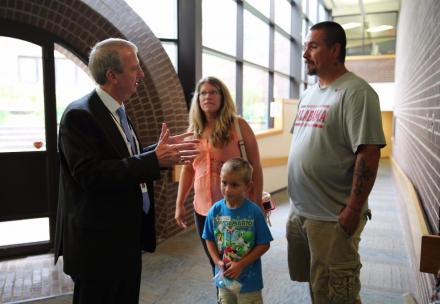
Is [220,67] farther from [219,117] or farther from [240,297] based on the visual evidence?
[240,297]

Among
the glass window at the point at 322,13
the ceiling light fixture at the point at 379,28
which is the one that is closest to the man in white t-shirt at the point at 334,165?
the glass window at the point at 322,13

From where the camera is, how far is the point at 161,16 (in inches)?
181

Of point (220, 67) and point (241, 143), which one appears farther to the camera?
point (220, 67)

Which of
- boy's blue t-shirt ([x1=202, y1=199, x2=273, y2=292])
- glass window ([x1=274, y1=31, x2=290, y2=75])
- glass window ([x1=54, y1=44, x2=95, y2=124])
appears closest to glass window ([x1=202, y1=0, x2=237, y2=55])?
glass window ([x1=54, y1=44, x2=95, y2=124])

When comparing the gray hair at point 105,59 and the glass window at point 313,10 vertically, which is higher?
the glass window at point 313,10

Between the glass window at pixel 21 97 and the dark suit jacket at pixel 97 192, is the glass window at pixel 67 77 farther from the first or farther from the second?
the dark suit jacket at pixel 97 192

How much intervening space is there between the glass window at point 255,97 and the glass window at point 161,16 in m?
2.34

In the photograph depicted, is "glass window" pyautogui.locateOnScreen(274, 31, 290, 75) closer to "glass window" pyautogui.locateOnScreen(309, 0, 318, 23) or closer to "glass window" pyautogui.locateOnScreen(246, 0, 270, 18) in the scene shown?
"glass window" pyautogui.locateOnScreen(246, 0, 270, 18)

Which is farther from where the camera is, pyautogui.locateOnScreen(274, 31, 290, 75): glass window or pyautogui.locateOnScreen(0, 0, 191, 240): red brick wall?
pyautogui.locateOnScreen(274, 31, 290, 75): glass window

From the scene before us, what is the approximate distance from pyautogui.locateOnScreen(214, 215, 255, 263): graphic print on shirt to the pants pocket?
43 centimetres

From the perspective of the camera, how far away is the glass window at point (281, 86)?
871 centimetres

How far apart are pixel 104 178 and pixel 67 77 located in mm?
2871

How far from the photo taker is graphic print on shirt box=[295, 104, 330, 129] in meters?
1.84

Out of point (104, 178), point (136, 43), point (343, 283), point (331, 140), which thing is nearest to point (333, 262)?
point (343, 283)
